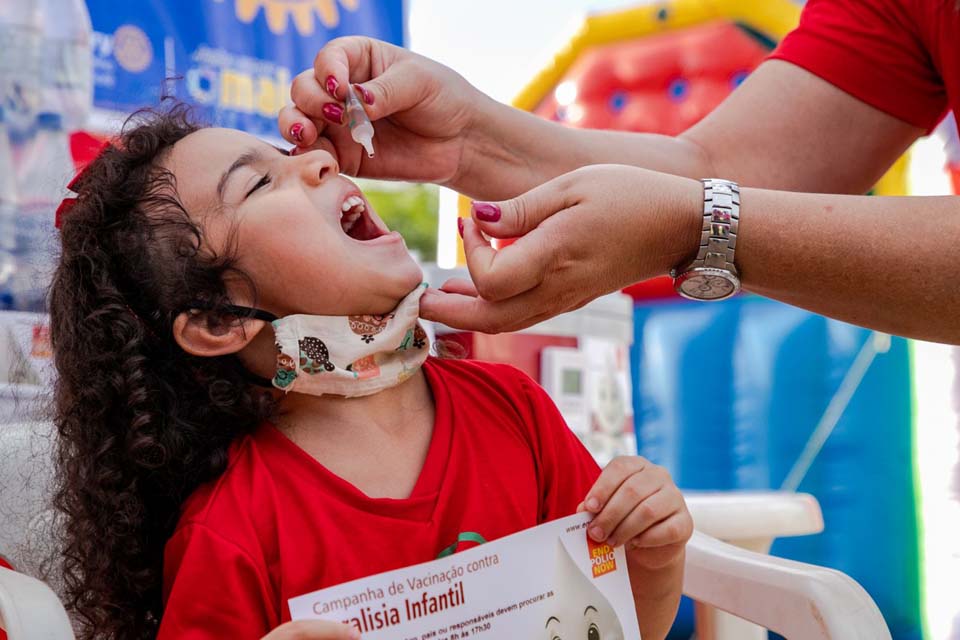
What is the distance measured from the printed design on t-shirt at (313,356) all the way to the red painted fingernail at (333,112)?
266mm

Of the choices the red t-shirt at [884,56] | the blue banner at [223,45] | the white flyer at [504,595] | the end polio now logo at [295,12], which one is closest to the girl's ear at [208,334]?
the white flyer at [504,595]

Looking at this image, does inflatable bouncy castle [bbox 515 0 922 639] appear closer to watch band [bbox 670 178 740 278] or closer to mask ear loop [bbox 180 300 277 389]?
watch band [bbox 670 178 740 278]

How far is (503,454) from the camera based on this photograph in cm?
100

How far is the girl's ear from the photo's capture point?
0.93m

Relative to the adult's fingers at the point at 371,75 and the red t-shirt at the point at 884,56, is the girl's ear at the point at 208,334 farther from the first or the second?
the red t-shirt at the point at 884,56

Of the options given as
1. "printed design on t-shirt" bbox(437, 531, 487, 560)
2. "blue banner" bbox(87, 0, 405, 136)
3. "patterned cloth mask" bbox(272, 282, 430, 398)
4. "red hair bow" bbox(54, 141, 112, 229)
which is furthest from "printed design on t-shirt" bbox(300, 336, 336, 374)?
"blue banner" bbox(87, 0, 405, 136)

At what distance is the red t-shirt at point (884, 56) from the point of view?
4.27 feet

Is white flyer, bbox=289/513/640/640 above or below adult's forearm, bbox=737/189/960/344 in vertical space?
below

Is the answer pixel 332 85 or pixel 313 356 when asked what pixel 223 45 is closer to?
pixel 332 85

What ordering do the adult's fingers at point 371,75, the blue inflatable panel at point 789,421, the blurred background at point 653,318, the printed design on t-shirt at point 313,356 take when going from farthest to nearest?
the blue inflatable panel at point 789,421
the blurred background at point 653,318
the adult's fingers at point 371,75
the printed design on t-shirt at point 313,356

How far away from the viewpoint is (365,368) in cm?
94

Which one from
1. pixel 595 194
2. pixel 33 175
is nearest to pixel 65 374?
pixel 595 194

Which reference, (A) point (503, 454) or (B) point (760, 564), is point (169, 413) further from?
(B) point (760, 564)

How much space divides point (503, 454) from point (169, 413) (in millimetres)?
355
